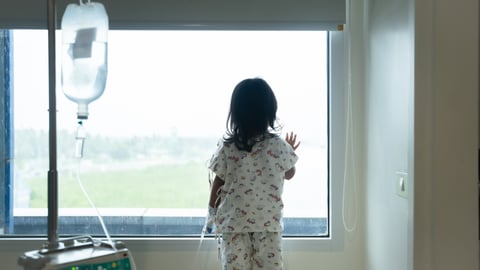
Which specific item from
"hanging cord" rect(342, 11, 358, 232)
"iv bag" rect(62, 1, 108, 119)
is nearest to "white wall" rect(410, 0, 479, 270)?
"hanging cord" rect(342, 11, 358, 232)

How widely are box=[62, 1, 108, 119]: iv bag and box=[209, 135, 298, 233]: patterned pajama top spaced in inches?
22.9

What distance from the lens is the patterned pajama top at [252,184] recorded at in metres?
1.86

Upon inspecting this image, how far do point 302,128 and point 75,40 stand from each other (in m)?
1.07

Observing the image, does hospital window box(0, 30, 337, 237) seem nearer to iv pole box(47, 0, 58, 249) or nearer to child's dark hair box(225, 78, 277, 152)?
child's dark hair box(225, 78, 277, 152)

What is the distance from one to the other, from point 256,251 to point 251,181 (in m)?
0.28

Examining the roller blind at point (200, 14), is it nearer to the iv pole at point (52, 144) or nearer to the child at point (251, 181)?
the child at point (251, 181)

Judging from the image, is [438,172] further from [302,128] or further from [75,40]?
[75,40]

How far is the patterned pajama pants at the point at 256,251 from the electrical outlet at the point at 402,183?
526 mm

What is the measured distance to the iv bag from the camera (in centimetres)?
151

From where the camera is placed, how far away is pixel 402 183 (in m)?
1.55

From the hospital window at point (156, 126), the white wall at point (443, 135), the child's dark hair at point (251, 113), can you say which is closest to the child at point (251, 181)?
the child's dark hair at point (251, 113)

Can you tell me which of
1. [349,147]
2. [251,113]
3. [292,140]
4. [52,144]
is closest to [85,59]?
[52,144]

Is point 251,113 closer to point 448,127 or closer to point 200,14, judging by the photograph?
point 200,14

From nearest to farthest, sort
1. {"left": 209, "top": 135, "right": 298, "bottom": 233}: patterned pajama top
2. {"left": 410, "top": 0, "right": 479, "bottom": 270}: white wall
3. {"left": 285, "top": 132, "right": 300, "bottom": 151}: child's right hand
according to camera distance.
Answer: {"left": 410, "top": 0, "right": 479, "bottom": 270}: white wall, {"left": 209, "top": 135, "right": 298, "bottom": 233}: patterned pajama top, {"left": 285, "top": 132, "right": 300, "bottom": 151}: child's right hand
